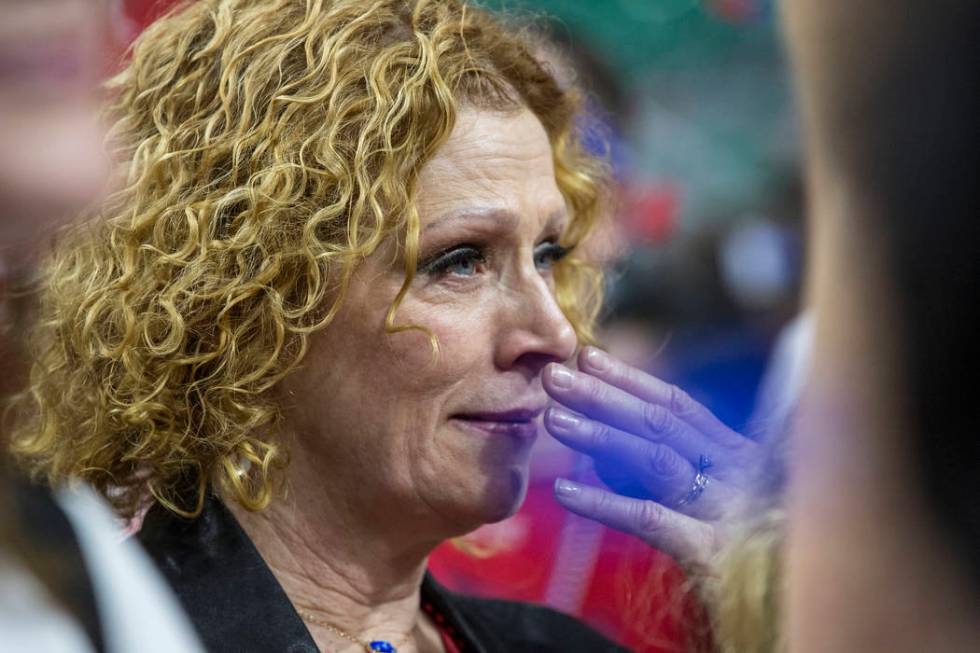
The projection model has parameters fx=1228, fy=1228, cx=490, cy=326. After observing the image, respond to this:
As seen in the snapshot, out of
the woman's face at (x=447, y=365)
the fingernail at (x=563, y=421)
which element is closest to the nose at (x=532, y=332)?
the woman's face at (x=447, y=365)

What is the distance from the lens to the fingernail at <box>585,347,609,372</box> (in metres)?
1.80

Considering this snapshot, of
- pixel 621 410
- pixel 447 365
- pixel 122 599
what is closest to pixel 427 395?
pixel 447 365

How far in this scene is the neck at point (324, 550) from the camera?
1.85 m

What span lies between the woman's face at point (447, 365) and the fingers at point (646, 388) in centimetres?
6

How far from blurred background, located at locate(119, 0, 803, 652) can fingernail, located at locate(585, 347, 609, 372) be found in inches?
15.2

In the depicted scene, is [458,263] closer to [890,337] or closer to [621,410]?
[621,410]

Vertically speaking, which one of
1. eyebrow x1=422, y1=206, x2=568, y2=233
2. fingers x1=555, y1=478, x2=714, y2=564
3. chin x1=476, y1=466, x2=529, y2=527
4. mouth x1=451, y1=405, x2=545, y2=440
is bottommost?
chin x1=476, y1=466, x2=529, y2=527

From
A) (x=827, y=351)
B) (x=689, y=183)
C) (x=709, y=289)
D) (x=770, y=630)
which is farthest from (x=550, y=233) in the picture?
(x=689, y=183)

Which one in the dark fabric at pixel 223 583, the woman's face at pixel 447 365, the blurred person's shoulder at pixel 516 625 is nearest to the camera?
the dark fabric at pixel 223 583

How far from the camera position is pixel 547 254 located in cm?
201

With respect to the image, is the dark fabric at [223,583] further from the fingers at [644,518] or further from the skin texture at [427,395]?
the fingers at [644,518]

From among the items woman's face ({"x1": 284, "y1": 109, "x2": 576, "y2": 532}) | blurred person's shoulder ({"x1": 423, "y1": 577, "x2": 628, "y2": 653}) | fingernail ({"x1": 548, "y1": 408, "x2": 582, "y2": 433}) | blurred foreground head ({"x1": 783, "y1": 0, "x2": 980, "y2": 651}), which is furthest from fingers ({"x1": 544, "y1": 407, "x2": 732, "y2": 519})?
blurred foreground head ({"x1": 783, "y1": 0, "x2": 980, "y2": 651})

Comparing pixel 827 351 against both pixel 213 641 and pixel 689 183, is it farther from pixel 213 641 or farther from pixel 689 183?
pixel 689 183

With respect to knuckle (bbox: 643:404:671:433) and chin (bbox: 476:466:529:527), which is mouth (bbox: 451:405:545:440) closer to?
chin (bbox: 476:466:529:527)
